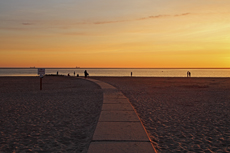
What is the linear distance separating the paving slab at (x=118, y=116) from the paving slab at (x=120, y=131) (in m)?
0.40

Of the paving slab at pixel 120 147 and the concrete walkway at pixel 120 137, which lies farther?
the concrete walkway at pixel 120 137

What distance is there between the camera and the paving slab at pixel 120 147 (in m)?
4.43

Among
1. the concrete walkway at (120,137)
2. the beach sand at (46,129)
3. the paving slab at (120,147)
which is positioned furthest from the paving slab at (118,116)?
the paving slab at (120,147)

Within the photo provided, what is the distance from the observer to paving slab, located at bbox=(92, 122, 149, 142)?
5284 millimetres

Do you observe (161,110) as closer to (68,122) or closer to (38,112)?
(68,122)

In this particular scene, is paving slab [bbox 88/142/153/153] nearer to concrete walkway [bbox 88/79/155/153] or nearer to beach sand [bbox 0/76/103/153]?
concrete walkway [bbox 88/79/155/153]

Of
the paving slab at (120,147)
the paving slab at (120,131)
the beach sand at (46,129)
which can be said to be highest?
the paving slab at (120,131)

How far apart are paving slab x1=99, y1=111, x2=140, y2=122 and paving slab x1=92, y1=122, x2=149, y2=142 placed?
395mm

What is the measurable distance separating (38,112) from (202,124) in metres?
6.45

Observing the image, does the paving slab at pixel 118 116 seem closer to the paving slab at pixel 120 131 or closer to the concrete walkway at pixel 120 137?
the concrete walkway at pixel 120 137

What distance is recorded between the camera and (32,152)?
15.6 feet

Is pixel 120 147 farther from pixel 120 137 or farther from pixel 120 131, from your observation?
pixel 120 131

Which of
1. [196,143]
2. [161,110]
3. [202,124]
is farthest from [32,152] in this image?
[161,110]

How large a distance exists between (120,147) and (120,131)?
117 cm
